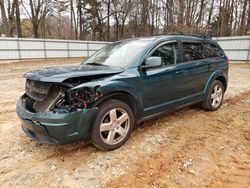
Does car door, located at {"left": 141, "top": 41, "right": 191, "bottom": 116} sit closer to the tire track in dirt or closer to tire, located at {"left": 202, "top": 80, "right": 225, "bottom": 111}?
the tire track in dirt

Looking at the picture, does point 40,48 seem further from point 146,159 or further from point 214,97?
point 146,159

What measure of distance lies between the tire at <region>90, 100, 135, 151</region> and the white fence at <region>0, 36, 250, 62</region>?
53.9 feet

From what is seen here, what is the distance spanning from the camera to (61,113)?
2744mm

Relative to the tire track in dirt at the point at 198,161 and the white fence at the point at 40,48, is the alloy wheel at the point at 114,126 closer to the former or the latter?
the tire track in dirt at the point at 198,161

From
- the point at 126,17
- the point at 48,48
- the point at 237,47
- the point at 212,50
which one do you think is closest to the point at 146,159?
the point at 212,50

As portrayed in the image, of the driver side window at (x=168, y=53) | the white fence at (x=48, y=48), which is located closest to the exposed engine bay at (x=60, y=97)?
the driver side window at (x=168, y=53)

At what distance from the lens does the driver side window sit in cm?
395

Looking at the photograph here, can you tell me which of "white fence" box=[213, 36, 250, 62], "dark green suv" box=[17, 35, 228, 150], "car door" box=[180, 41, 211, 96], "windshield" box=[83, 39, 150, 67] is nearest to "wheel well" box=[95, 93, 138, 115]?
"dark green suv" box=[17, 35, 228, 150]

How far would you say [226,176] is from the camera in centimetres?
271

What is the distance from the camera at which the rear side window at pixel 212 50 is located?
5039mm

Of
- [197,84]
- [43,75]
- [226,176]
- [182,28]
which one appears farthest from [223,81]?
[182,28]

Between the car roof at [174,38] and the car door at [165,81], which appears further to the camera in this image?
the car roof at [174,38]

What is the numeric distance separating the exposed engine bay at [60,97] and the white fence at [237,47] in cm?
1772

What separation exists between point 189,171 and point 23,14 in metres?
30.7
